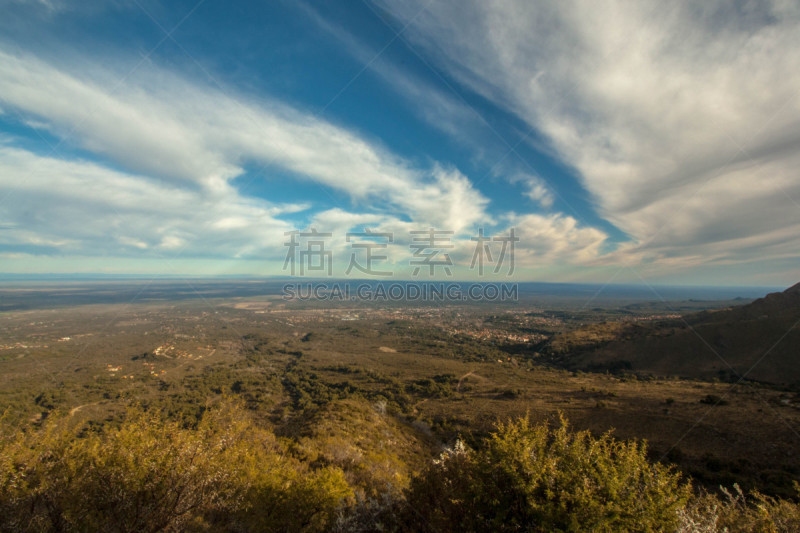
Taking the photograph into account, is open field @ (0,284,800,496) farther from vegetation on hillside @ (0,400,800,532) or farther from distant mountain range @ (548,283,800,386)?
distant mountain range @ (548,283,800,386)

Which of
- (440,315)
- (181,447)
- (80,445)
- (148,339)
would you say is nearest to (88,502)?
(181,447)

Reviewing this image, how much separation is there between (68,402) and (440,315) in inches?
5419

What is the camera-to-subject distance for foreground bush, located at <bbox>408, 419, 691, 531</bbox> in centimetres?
680

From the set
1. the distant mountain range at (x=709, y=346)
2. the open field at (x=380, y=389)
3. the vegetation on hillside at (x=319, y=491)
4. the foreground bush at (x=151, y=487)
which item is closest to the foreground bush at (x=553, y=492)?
the vegetation on hillside at (x=319, y=491)

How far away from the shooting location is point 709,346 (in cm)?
5278

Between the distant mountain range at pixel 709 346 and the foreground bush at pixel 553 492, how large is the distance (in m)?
51.7

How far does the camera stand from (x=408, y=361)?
69.9 meters

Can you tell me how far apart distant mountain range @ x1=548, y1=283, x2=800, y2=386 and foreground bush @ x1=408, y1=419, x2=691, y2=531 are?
51709 mm

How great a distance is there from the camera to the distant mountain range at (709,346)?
42.7 m

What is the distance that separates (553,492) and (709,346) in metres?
69.2

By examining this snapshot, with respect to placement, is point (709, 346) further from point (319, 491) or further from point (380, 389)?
point (319, 491)

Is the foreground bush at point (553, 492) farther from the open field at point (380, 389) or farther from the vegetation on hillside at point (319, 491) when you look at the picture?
the open field at point (380, 389)

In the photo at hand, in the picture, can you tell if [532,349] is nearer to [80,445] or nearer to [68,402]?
[80,445]

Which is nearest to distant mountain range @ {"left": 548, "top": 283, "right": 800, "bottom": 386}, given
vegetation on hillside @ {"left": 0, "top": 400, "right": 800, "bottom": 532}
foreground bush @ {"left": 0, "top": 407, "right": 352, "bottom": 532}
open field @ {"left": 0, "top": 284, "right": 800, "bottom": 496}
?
open field @ {"left": 0, "top": 284, "right": 800, "bottom": 496}
